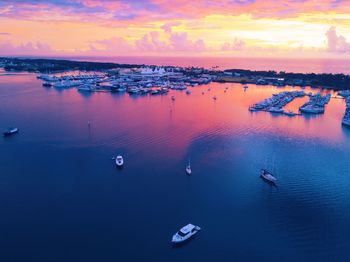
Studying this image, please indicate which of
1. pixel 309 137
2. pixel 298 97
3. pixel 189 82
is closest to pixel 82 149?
pixel 309 137

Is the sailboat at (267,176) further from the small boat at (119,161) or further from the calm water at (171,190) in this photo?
the small boat at (119,161)

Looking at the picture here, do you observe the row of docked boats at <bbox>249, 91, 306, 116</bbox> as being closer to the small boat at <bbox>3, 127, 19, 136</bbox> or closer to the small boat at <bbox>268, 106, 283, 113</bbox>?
the small boat at <bbox>268, 106, 283, 113</bbox>

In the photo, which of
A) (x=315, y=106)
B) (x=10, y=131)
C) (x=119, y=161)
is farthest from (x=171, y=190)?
(x=315, y=106)

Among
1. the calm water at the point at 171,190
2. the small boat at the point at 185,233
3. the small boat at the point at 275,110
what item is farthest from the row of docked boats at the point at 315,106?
the small boat at the point at 185,233

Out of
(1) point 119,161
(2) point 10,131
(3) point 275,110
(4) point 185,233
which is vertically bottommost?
(4) point 185,233

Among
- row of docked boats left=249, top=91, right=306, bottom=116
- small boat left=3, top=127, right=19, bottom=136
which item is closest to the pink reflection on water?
row of docked boats left=249, top=91, right=306, bottom=116

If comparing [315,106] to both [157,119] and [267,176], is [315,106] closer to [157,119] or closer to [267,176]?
[157,119]

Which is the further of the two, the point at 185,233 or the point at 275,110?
the point at 275,110
